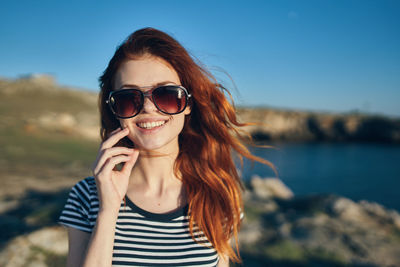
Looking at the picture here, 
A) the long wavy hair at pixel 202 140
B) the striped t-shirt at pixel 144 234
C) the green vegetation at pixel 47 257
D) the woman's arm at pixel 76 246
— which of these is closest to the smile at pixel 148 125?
the long wavy hair at pixel 202 140

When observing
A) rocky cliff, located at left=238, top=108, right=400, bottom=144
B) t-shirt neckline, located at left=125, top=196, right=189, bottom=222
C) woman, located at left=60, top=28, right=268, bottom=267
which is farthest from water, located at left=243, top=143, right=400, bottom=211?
rocky cliff, located at left=238, top=108, right=400, bottom=144

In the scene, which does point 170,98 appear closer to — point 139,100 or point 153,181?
point 139,100

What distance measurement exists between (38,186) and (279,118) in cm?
5059

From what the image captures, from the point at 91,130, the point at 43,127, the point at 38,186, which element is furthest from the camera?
the point at 91,130

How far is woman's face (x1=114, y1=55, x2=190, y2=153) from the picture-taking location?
5.54ft

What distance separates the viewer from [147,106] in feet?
5.55

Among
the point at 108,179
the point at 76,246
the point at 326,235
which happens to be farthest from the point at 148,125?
the point at 326,235

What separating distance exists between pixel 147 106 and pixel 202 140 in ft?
2.34

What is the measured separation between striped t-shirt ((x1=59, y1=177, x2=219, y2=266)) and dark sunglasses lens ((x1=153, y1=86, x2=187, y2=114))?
69 centimetres

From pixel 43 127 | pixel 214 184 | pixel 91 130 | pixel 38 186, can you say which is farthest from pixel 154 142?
pixel 91 130

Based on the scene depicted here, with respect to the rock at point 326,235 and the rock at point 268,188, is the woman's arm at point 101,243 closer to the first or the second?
the rock at point 326,235

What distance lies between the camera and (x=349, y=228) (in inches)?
180

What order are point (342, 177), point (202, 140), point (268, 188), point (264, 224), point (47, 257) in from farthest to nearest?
1. point (342, 177)
2. point (268, 188)
3. point (264, 224)
4. point (47, 257)
5. point (202, 140)

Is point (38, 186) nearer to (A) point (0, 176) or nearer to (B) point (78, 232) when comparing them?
(A) point (0, 176)
